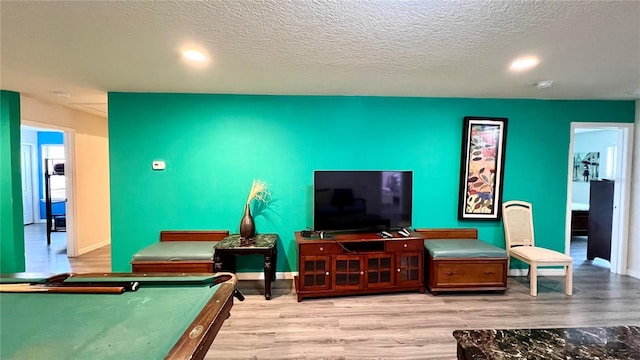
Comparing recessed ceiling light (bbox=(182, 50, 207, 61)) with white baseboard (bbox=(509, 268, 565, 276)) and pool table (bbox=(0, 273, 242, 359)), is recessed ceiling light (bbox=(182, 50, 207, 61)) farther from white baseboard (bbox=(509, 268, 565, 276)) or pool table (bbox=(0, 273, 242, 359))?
white baseboard (bbox=(509, 268, 565, 276))

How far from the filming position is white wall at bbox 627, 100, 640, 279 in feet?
12.7

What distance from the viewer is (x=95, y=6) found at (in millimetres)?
1659

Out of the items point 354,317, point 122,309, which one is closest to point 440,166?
point 354,317

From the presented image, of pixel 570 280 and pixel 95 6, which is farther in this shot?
pixel 570 280

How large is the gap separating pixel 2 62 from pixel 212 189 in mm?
2096

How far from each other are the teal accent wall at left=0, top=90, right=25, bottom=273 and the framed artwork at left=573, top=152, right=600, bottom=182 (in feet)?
31.1

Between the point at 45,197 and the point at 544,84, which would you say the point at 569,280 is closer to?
the point at 544,84

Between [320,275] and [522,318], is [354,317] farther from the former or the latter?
[522,318]

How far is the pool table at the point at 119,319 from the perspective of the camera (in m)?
1.13

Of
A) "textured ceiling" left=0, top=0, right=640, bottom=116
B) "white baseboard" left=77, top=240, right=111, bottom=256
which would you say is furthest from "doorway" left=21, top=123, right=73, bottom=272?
"textured ceiling" left=0, top=0, right=640, bottom=116

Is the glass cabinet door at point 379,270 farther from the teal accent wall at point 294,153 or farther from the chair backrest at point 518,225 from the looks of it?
the chair backrest at point 518,225

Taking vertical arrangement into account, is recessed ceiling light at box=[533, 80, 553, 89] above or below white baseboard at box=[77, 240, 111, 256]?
above

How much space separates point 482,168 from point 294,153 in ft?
7.87

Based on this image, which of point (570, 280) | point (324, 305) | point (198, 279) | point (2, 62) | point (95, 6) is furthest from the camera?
point (570, 280)
